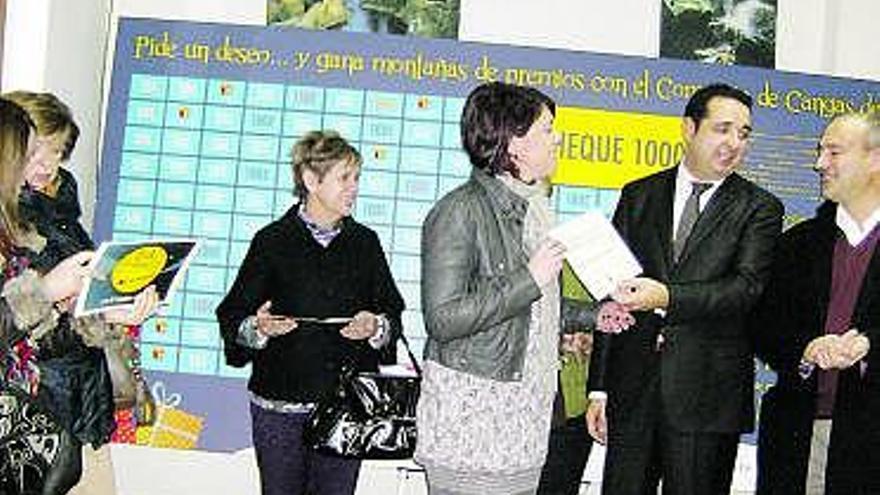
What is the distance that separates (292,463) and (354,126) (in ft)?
4.78

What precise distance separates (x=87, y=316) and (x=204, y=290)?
133 centimetres

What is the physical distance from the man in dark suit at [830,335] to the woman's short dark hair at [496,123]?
1.07 m

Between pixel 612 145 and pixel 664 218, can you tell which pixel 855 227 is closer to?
pixel 664 218

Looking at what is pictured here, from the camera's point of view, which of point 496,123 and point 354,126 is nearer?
point 496,123

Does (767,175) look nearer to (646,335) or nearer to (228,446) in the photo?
(646,335)

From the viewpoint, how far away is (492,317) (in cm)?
254

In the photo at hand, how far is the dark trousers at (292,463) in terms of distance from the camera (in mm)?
3500

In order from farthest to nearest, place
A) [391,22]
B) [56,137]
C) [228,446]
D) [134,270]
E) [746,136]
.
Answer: [391,22], [228,446], [746,136], [56,137], [134,270]

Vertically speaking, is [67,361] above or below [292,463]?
above

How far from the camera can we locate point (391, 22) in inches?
184

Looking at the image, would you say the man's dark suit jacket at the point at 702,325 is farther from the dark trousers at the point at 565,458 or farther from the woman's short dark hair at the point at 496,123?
the woman's short dark hair at the point at 496,123

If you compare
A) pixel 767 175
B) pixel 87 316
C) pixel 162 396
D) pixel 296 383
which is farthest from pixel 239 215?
pixel 767 175

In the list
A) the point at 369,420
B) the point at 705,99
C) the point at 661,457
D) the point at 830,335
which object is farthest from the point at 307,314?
the point at 830,335

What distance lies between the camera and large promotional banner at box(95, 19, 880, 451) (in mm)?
4316
